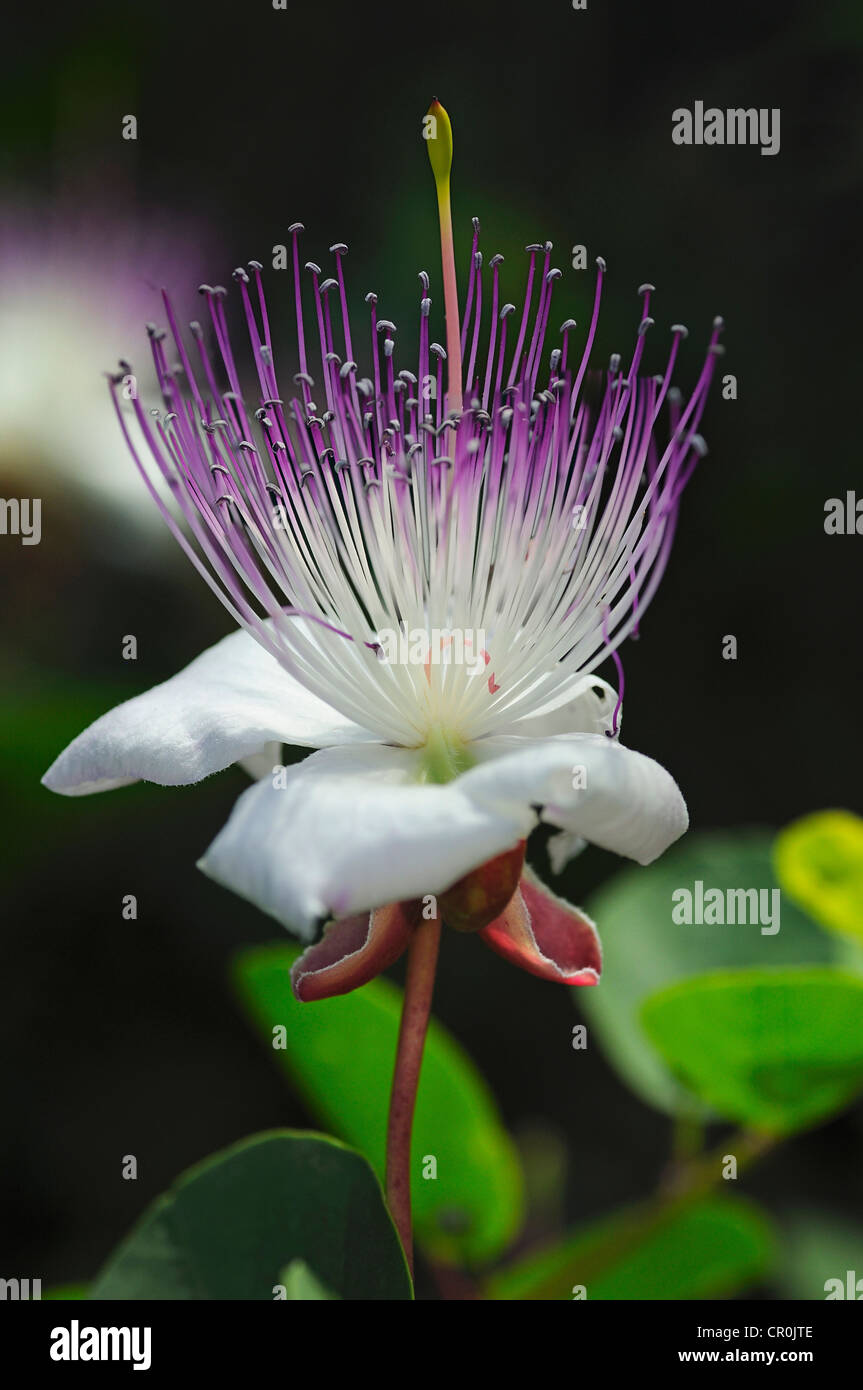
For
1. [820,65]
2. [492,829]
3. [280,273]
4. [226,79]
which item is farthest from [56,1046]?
[820,65]

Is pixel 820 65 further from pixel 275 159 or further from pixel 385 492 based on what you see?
pixel 385 492

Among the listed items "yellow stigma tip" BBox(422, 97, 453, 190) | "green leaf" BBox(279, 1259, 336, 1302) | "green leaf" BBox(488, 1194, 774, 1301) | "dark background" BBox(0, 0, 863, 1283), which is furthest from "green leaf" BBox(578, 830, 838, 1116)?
"yellow stigma tip" BBox(422, 97, 453, 190)

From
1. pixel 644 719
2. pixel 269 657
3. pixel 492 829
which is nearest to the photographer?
pixel 492 829

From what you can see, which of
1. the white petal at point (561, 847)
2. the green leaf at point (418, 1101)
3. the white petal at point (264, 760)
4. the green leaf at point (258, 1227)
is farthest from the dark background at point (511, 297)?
the green leaf at point (258, 1227)

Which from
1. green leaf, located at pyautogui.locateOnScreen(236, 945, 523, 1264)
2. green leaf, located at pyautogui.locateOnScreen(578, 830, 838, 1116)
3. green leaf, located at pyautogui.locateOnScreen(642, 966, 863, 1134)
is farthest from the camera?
green leaf, located at pyautogui.locateOnScreen(578, 830, 838, 1116)

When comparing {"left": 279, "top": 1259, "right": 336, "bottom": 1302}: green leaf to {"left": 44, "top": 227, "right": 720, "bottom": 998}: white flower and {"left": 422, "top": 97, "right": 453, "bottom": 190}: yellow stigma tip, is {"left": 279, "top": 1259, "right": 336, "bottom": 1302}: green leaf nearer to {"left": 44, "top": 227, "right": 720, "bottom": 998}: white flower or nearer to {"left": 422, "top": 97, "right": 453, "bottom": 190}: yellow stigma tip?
{"left": 44, "top": 227, "right": 720, "bottom": 998}: white flower

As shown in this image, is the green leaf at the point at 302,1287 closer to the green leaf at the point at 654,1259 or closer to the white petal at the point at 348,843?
the white petal at the point at 348,843
